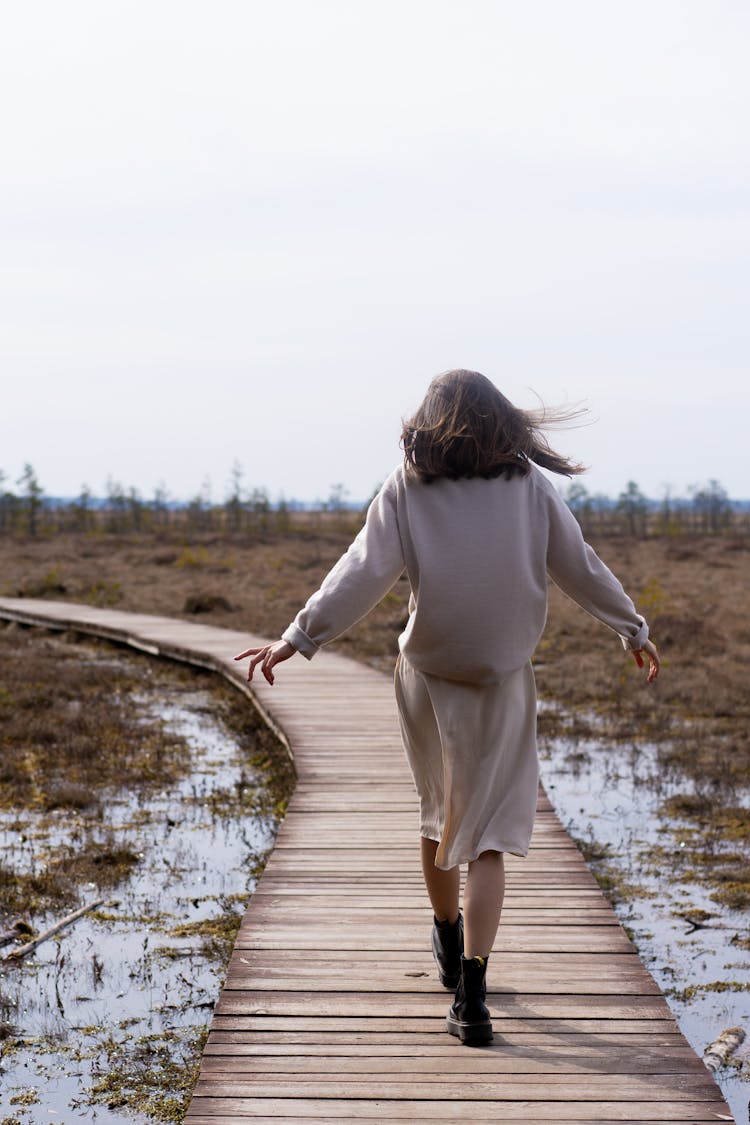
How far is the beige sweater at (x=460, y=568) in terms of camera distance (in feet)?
10.2

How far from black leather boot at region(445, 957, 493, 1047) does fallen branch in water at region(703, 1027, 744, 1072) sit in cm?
113

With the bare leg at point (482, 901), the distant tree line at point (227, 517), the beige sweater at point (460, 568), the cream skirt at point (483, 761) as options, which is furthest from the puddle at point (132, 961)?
the distant tree line at point (227, 517)

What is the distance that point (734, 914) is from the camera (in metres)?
5.39

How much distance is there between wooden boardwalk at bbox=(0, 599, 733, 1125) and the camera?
296 centimetres

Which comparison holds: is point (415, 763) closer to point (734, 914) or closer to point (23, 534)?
point (734, 914)

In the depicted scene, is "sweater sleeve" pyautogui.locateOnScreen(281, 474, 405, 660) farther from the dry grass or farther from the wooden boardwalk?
the dry grass

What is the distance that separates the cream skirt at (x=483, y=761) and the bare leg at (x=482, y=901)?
0.14 ft

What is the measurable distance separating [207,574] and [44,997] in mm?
24639

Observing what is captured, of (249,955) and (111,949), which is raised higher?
(249,955)

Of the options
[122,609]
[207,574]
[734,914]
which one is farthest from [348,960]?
[207,574]

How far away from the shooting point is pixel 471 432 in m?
3.08

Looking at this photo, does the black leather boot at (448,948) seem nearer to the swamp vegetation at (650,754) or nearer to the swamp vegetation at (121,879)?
the swamp vegetation at (121,879)

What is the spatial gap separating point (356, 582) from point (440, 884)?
3.15 feet

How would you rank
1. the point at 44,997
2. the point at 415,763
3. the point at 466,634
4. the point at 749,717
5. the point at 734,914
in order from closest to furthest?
1. the point at 466,634
2. the point at 415,763
3. the point at 44,997
4. the point at 734,914
5. the point at 749,717
